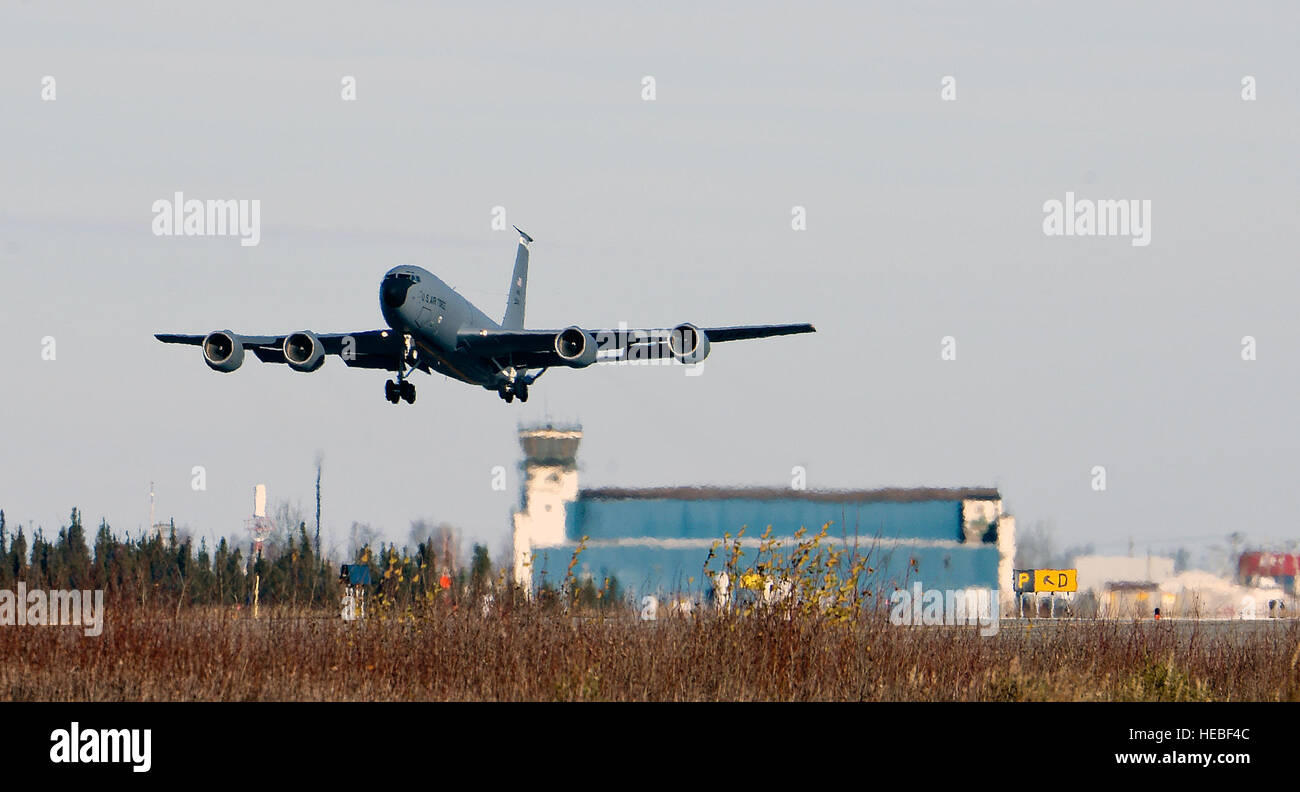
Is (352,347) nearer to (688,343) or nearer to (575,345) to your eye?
(575,345)

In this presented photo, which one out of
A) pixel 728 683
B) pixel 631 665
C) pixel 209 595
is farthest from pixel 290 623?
pixel 728 683

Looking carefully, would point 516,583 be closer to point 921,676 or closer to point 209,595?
point 209,595

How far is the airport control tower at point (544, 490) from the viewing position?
117ft

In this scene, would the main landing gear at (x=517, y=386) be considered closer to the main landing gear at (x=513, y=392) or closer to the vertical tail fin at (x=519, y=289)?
the main landing gear at (x=513, y=392)

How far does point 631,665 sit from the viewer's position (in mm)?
17672

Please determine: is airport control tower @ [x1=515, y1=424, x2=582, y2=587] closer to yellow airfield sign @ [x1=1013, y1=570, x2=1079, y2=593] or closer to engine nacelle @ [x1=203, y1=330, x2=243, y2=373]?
engine nacelle @ [x1=203, y1=330, x2=243, y2=373]

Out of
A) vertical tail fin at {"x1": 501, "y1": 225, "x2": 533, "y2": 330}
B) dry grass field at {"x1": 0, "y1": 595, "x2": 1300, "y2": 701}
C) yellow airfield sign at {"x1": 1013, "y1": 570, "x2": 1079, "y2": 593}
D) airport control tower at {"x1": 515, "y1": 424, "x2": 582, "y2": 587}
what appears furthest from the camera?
vertical tail fin at {"x1": 501, "y1": 225, "x2": 533, "y2": 330}

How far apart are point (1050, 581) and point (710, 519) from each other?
37.6 feet

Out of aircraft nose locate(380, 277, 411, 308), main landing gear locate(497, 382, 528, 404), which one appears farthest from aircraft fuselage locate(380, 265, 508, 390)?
main landing gear locate(497, 382, 528, 404)

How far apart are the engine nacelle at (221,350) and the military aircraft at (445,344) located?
31mm

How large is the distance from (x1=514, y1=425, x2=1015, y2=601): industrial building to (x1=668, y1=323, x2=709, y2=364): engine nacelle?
4.02 metres

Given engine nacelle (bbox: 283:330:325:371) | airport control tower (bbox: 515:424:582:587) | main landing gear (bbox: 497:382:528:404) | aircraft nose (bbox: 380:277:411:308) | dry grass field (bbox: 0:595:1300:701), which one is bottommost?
dry grass field (bbox: 0:595:1300:701)

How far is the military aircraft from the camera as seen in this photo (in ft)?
137

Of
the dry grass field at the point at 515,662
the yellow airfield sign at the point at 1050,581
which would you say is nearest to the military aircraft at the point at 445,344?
the yellow airfield sign at the point at 1050,581
